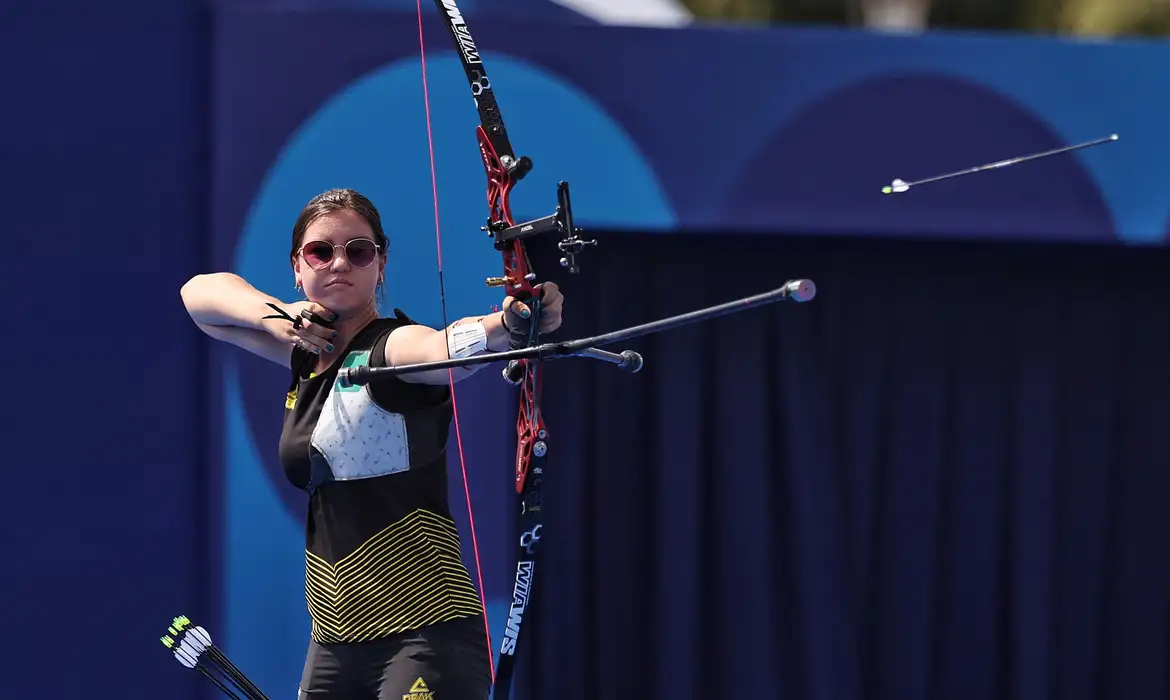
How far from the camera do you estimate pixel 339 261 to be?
7.16ft

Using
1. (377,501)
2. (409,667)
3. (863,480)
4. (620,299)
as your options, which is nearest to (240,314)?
(377,501)

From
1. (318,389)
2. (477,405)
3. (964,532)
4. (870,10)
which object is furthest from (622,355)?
(870,10)

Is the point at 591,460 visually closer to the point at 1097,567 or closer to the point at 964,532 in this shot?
the point at 964,532

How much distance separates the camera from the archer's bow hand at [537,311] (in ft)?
6.35

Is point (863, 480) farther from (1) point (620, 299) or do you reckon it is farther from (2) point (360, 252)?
(2) point (360, 252)

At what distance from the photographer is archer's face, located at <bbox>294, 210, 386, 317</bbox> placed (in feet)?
7.17

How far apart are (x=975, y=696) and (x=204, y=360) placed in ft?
7.06

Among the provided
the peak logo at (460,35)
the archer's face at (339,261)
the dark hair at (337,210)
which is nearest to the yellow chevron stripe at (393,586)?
the archer's face at (339,261)

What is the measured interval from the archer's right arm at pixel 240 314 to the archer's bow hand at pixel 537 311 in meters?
0.50

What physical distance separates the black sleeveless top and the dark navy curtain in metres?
1.17

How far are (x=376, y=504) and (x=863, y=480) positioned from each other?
1690mm

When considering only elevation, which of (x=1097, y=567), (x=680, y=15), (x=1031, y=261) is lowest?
(x=1097, y=567)

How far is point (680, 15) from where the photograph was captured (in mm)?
3463

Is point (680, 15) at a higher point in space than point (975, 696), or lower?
higher
